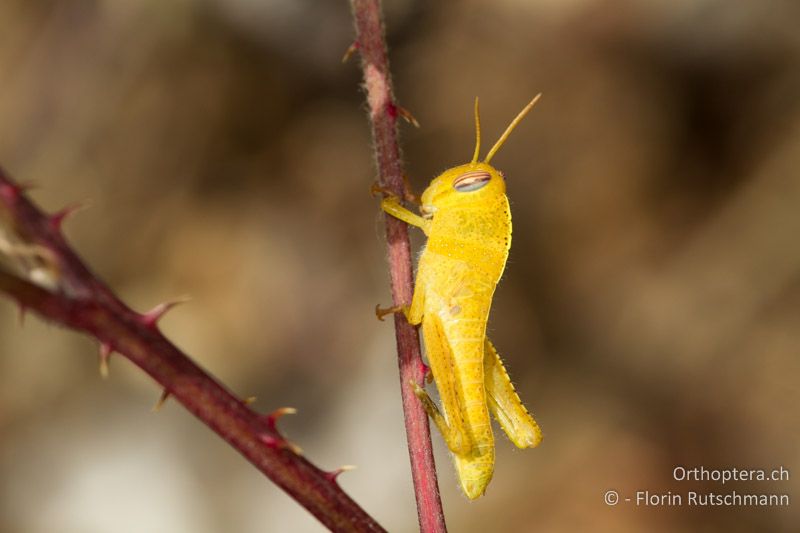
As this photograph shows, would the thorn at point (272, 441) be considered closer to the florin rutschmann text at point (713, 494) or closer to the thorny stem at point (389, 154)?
the thorny stem at point (389, 154)

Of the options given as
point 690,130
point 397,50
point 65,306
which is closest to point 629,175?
point 690,130

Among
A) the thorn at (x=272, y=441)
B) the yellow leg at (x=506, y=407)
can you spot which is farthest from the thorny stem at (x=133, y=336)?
the yellow leg at (x=506, y=407)

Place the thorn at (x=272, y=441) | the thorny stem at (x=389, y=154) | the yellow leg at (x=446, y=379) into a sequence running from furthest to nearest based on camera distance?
the yellow leg at (x=446, y=379) < the thorny stem at (x=389, y=154) < the thorn at (x=272, y=441)

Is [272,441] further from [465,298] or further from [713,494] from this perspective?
[713,494]

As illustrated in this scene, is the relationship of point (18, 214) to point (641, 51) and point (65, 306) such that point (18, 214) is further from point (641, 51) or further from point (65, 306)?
point (641, 51)

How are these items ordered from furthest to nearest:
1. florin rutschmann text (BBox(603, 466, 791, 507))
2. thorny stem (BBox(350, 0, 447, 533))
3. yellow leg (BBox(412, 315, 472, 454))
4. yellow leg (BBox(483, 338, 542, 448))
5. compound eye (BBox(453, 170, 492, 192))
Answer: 1. florin rutschmann text (BBox(603, 466, 791, 507))
2. yellow leg (BBox(483, 338, 542, 448))
3. compound eye (BBox(453, 170, 492, 192))
4. yellow leg (BBox(412, 315, 472, 454))
5. thorny stem (BBox(350, 0, 447, 533))

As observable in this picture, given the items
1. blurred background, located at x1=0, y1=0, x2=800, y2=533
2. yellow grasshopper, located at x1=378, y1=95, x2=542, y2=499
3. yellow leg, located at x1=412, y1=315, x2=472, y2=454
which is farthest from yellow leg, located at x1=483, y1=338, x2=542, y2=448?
blurred background, located at x1=0, y1=0, x2=800, y2=533

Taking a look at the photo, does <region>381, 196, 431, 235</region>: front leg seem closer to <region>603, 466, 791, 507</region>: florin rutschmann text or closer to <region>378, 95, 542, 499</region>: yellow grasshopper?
<region>378, 95, 542, 499</region>: yellow grasshopper

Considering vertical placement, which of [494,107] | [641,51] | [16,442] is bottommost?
[16,442]
